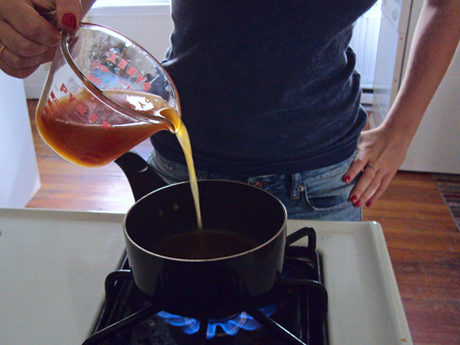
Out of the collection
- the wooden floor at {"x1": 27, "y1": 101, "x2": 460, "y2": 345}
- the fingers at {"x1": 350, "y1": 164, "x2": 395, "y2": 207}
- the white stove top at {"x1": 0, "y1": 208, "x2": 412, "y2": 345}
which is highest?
the white stove top at {"x1": 0, "y1": 208, "x2": 412, "y2": 345}

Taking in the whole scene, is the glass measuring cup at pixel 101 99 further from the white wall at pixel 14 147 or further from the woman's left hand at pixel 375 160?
the white wall at pixel 14 147

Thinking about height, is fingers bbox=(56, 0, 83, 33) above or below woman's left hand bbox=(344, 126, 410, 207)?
above

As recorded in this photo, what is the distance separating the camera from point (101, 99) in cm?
46

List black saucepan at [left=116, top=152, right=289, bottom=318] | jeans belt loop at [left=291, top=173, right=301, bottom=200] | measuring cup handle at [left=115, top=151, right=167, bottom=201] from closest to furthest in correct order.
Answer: black saucepan at [left=116, top=152, right=289, bottom=318] < measuring cup handle at [left=115, top=151, right=167, bottom=201] < jeans belt loop at [left=291, top=173, right=301, bottom=200]

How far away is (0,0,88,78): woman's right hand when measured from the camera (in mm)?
501

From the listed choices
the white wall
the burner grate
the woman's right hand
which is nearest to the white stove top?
the burner grate

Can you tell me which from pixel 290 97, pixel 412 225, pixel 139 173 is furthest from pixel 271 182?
pixel 412 225

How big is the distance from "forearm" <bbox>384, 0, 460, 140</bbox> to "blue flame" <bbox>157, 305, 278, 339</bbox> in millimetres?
519

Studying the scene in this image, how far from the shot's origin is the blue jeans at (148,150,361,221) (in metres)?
0.77

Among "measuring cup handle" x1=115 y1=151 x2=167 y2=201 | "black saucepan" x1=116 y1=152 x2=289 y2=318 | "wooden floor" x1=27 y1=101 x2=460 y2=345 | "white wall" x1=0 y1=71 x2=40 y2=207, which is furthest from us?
"white wall" x1=0 y1=71 x2=40 y2=207

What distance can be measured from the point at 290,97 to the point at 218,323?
38 cm

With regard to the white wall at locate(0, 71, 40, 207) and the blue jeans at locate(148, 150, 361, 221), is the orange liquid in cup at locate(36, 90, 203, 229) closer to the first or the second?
the blue jeans at locate(148, 150, 361, 221)

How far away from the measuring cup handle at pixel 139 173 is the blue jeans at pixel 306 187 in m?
0.17

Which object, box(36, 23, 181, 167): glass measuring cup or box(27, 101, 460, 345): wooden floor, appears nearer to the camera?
box(36, 23, 181, 167): glass measuring cup
